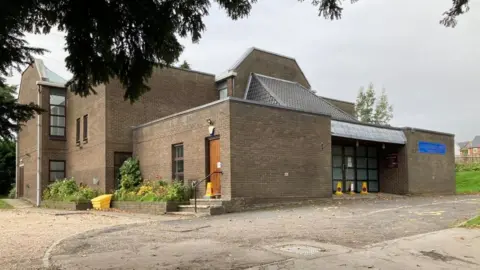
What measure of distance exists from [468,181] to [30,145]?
106 feet

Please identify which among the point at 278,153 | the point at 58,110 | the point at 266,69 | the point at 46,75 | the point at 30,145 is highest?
the point at 266,69

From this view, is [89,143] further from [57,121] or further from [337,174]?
[337,174]

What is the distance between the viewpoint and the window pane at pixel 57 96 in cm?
2809

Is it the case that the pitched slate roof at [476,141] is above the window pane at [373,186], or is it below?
above

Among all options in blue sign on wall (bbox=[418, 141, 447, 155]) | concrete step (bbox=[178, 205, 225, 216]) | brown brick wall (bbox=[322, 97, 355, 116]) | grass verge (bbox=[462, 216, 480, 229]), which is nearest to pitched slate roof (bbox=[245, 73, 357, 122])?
blue sign on wall (bbox=[418, 141, 447, 155])

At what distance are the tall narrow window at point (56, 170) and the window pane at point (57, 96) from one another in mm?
3640

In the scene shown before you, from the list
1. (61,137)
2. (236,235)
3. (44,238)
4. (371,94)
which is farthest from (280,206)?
(371,94)

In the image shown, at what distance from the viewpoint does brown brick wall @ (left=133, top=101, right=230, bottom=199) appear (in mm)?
16591

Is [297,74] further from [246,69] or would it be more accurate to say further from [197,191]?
[197,191]

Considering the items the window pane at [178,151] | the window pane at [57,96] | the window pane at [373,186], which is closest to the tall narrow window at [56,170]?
the window pane at [57,96]

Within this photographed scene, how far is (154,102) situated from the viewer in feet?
80.8

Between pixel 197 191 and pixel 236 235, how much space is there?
780cm

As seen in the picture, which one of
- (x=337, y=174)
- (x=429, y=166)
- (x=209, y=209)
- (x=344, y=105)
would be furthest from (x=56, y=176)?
(x=429, y=166)

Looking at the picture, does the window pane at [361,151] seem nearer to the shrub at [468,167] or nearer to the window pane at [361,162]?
the window pane at [361,162]
